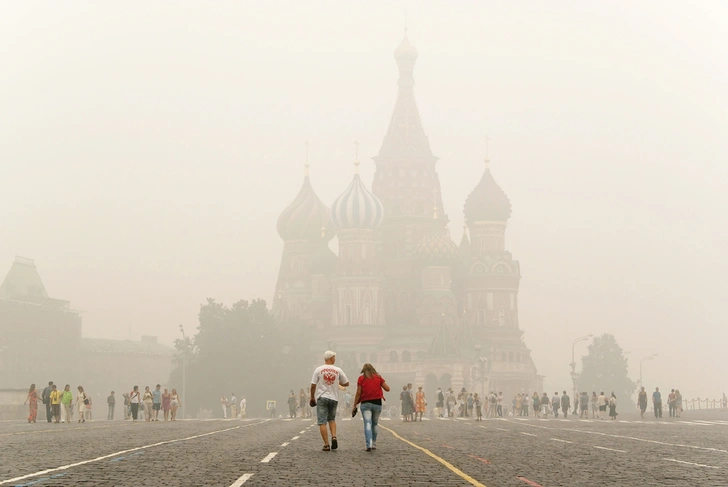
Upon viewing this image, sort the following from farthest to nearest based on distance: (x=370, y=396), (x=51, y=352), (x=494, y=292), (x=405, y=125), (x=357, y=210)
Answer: (x=405, y=125)
(x=494, y=292)
(x=357, y=210)
(x=51, y=352)
(x=370, y=396)

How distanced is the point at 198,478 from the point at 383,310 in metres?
128

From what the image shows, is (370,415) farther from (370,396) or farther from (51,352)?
(51,352)

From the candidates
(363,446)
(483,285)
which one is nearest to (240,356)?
(483,285)

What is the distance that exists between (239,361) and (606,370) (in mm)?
71542

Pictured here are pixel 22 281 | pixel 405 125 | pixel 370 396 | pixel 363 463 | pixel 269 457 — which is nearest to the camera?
pixel 363 463

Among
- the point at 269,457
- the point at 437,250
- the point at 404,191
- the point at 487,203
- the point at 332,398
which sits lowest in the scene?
the point at 269,457

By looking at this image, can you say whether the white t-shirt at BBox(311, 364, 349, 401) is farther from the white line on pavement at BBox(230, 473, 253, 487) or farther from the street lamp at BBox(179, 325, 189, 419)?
the street lamp at BBox(179, 325, 189, 419)

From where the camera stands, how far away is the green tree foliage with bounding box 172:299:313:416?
102188 mm

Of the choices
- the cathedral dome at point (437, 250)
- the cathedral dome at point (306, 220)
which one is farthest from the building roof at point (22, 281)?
the cathedral dome at point (437, 250)

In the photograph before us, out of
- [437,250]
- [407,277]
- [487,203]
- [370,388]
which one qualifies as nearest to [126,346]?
[407,277]

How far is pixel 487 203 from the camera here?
151000mm

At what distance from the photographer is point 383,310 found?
14188cm

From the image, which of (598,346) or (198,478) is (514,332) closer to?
(598,346)

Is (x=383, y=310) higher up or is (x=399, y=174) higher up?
(x=399, y=174)
